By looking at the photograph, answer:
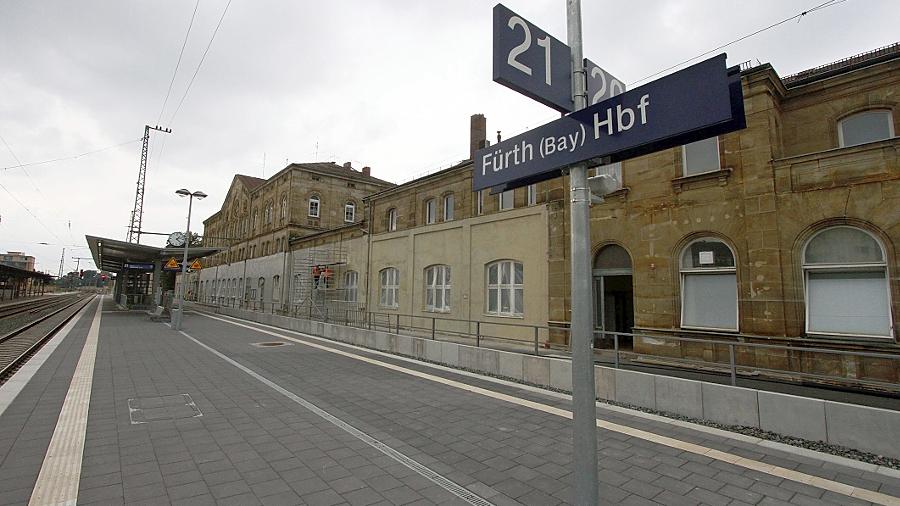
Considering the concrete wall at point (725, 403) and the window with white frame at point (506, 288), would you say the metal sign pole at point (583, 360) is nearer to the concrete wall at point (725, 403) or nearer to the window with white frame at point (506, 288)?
the concrete wall at point (725, 403)

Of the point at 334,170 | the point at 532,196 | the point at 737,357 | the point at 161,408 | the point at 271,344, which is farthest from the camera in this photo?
the point at 334,170

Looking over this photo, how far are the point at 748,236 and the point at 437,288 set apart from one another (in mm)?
12229

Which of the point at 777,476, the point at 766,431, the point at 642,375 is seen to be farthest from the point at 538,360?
the point at 777,476

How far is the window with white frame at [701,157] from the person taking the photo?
10.7m

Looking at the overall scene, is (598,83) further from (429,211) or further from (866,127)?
(429,211)

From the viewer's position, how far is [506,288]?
15766 millimetres

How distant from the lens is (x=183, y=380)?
902 cm

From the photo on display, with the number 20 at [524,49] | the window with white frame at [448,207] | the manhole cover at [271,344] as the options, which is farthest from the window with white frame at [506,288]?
the number 20 at [524,49]

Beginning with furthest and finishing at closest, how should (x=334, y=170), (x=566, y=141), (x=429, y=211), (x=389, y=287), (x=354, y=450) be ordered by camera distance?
(x=334, y=170) < (x=389, y=287) < (x=429, y=211) < (x=354, y=450) < (x=566, y=141)

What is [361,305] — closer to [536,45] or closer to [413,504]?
[413,504]

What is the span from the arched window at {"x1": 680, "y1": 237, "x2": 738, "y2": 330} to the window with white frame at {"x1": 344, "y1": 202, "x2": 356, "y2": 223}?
32129mm

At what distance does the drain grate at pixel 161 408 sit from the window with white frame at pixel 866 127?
1457 centimetres

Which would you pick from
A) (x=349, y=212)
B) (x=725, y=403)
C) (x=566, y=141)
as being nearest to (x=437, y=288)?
(x=725, y=403)

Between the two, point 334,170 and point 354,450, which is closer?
point 354,450
